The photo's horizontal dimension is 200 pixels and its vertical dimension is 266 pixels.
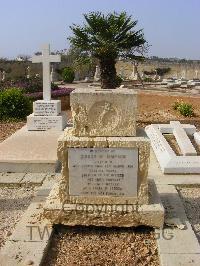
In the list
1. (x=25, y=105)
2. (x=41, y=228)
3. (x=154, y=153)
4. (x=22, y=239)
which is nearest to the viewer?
(x=22, y=239)

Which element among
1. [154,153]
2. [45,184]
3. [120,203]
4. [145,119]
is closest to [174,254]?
[120,203]

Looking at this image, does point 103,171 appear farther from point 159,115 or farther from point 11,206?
point 159,115

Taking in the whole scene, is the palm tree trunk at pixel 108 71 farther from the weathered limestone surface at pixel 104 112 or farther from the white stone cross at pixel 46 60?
the weathered limestone surface at pixel 104 112

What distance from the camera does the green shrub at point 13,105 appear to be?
12828 millimetres

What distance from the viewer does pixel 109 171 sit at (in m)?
4.95

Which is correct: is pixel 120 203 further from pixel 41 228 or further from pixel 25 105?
pixel 25 105

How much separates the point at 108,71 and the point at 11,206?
8.88 m

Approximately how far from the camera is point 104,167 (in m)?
4.92

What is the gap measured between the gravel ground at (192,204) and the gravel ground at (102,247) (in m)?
0.66

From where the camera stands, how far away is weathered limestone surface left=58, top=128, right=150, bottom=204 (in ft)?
15.7

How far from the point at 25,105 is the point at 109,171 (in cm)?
870

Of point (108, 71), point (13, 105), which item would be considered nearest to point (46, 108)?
point (13, 105)

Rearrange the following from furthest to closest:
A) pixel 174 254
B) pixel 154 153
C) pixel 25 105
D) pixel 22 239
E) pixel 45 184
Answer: pixel 25 105
pixel 154 153
pixel 45 184
pixel 22 239
pixel 174 254

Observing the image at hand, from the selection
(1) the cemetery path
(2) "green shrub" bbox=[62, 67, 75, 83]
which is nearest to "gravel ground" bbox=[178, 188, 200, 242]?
(1) the cemetery path
